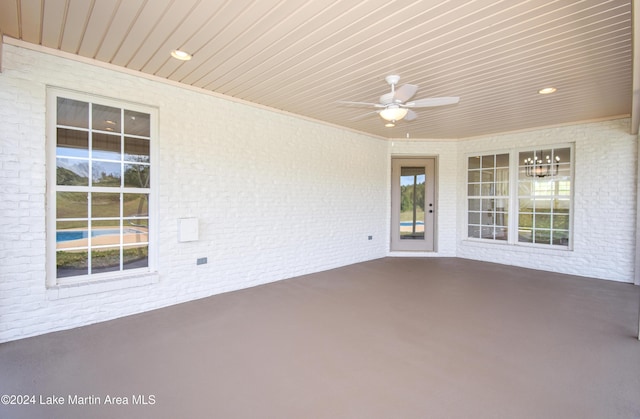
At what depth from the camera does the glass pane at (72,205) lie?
10.9 ft

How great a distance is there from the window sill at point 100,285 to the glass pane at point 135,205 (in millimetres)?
726

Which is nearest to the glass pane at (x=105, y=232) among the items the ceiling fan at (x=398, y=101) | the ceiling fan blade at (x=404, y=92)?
the ceiling fan at (x=398, y=101)

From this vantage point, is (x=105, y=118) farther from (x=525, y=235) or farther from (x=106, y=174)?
(x=525, y=235)

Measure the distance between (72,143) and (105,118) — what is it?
44 centimetres

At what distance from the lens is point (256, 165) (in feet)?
16.0

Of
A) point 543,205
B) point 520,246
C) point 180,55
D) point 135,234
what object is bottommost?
point 520,246

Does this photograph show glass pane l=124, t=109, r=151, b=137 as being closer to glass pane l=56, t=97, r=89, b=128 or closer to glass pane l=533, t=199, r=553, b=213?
glass pane l=56, t=97, r=89, b=128

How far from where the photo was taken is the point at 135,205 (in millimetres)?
3826

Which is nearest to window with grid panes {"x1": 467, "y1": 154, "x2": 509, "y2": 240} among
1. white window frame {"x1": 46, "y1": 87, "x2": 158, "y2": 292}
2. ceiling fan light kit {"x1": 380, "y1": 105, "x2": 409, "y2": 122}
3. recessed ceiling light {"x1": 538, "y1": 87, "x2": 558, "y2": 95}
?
recessed ceiling light {"x1": 538, "y1": 87, "x2": 558, "y2": 95}

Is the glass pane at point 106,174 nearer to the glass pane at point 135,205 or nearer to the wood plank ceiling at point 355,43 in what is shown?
the glass pane at point 135,205

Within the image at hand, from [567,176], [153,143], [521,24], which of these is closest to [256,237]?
[153,143]

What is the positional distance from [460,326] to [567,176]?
176 inches

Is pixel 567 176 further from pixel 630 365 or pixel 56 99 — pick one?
pixel 56 99

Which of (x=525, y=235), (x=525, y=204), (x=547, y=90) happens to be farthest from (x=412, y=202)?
(x=547, y=90)
